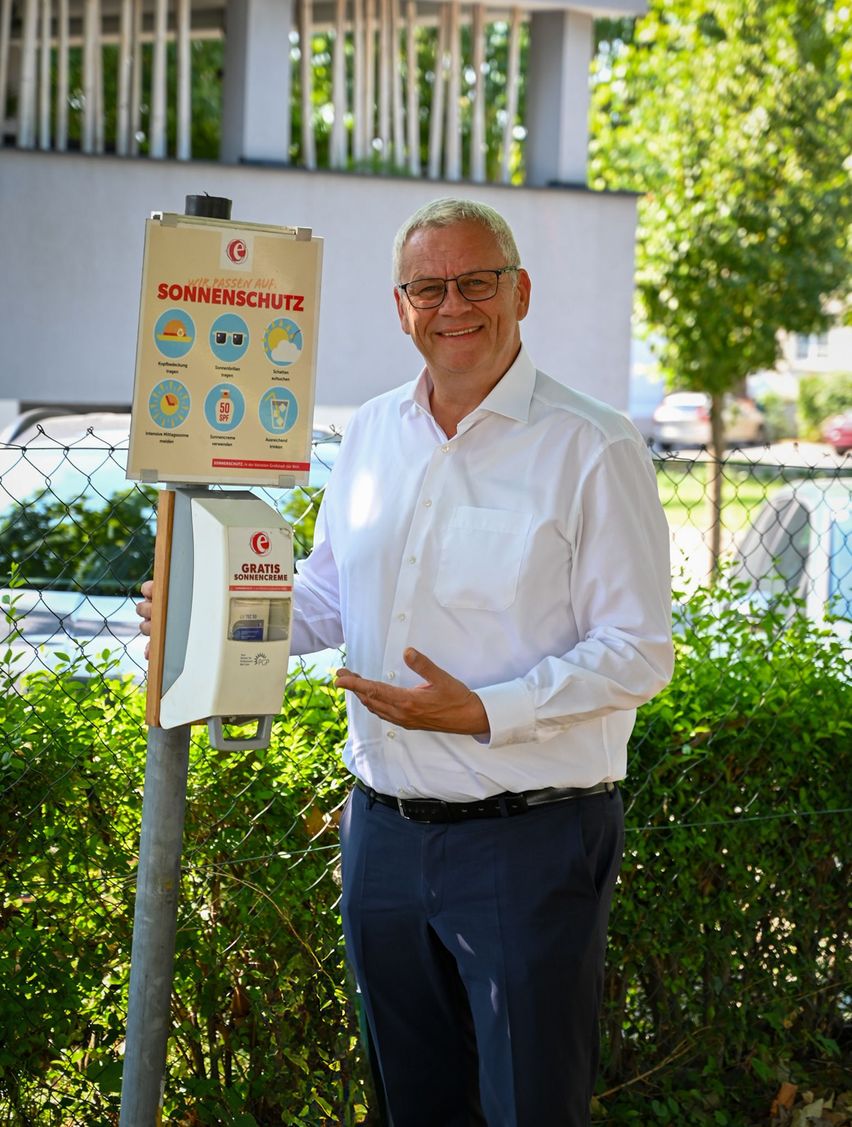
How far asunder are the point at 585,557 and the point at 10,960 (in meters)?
1.45

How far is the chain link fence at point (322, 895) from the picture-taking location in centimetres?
296

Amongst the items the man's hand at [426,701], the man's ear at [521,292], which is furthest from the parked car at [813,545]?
the man's hand at [426,701]

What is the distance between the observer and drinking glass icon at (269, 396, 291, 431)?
232cm

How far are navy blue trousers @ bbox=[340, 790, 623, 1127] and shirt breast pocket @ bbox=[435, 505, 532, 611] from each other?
387mm

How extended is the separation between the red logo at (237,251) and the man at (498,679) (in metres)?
0.37

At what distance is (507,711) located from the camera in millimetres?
2324

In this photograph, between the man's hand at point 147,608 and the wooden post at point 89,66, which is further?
the wooden post at point 89,66

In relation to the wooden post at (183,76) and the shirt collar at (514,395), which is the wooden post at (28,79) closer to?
the wooden post at (183,76)

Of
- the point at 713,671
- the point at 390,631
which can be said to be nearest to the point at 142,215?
the point at 713,671

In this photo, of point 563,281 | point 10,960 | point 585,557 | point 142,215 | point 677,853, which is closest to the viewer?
point 585,557

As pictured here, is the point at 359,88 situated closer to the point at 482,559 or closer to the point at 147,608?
the point at 482,559

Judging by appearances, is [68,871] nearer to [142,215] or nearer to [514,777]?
[514,777]

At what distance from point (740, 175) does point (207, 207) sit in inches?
382

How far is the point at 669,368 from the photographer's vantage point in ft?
39.3
